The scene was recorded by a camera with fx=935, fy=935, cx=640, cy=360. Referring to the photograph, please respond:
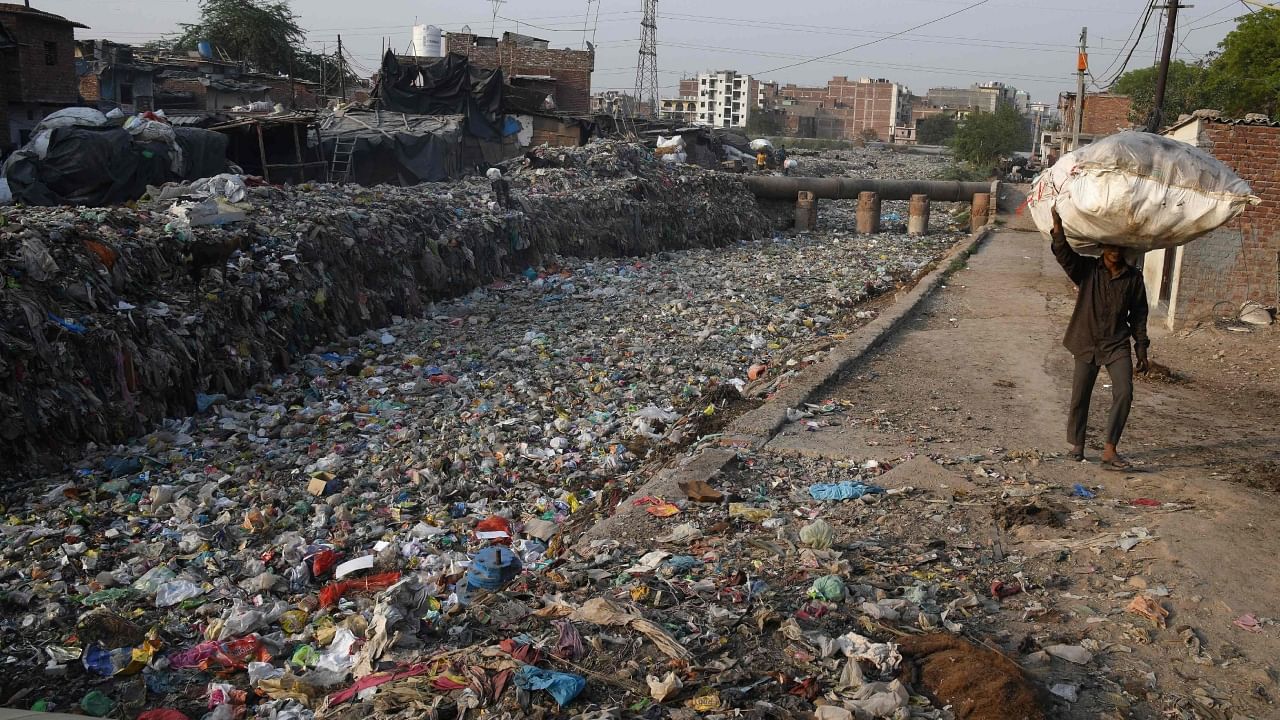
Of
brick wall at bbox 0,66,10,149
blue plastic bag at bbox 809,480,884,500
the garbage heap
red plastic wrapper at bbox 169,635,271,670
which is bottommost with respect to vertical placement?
red plastic wrapper at bbox 169,635,271,670

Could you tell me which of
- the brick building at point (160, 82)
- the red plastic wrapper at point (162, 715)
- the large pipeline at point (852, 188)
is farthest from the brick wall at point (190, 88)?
the red plastic wrapper at point (162, 715)

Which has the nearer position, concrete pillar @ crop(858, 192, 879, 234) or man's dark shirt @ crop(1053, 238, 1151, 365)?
man's dark shirt @ crop(1053, 238, 1151, 365)

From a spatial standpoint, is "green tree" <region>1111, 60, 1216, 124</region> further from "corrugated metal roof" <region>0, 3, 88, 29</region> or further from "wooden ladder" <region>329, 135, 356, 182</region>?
"corrugated metal roof" <region>0, 3, 88, 29</region>

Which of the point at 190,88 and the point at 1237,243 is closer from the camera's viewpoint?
the point at 1237,243

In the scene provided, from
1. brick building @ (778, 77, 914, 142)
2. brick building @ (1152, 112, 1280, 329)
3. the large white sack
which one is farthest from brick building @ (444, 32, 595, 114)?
brick building @ (778, 77, 914, 142)

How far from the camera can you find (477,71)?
79.9 feet

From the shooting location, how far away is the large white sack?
4691mm

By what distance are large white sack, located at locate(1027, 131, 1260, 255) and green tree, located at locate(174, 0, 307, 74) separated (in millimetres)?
40187

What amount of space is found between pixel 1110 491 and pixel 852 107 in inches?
4695

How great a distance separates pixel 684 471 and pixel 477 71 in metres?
21.6

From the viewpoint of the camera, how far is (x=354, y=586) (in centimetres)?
409

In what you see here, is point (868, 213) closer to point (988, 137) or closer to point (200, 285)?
point (200, 285)

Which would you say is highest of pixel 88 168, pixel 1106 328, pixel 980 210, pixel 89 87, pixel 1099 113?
pixel 1099 113

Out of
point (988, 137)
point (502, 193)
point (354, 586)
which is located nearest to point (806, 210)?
point (502, 193)
